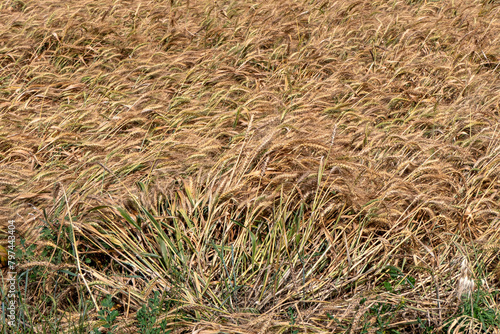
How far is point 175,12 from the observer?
509 centimetres

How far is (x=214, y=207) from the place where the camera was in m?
→ 2.44

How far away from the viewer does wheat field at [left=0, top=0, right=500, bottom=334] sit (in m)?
2.13

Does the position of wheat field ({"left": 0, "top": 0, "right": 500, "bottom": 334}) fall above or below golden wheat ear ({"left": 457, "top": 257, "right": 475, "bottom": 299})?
below

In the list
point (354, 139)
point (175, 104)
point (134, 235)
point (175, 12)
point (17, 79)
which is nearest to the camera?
point (134, 235)

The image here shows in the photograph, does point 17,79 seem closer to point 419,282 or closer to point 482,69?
point 419,282

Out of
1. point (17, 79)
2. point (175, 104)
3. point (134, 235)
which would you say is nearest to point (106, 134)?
point (175, 104)

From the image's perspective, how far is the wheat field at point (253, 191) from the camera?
2.13 metres

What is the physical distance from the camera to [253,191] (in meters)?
2.50

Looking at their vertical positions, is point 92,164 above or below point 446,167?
below

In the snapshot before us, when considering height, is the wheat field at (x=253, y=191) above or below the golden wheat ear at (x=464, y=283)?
below

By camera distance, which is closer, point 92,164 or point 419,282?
point 419,282

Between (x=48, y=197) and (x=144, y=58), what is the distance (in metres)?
2.00

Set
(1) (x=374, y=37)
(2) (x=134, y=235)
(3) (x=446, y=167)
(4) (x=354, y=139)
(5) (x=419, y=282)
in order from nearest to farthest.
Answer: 1. (5) (x=419, y=282)
2. (2) (x=134, y=235)
3. (3) (x=446, y=167)
4. (4) (x=354, y=139)
5. (1) (x=374, y=37)

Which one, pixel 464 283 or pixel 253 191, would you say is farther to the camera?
pixel 253 191
